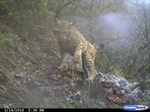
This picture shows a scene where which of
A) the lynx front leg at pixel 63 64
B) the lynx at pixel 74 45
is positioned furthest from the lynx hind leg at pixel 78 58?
the lynx front leg at pixel 63 64

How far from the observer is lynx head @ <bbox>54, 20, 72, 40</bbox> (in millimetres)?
2902

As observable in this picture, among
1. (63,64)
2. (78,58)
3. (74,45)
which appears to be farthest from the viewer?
(74,45)

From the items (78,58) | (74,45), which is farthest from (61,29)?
(78,58)

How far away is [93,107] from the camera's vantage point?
2385 mm

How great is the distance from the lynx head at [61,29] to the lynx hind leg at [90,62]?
27 cm

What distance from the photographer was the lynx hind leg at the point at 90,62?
9.11ft

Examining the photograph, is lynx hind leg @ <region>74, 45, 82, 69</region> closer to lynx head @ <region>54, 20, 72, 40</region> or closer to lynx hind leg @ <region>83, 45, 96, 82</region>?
lynx hind leg @ <region>83, 45, 96, 82</region>

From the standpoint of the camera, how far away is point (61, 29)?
2.92 meters

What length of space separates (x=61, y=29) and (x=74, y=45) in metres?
0.20

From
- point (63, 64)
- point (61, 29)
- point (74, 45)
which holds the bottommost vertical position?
point (63, 64)

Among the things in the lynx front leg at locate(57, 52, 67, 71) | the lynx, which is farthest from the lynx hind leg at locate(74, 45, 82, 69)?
the lynx front leg at locate(57, 52, 67, 71)

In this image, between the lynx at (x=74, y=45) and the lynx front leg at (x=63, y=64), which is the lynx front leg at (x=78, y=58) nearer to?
the lynx at (x=74, y=45)

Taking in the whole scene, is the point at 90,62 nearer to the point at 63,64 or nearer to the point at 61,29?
the point at 63,64

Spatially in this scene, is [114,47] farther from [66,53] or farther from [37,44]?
[37,44]
